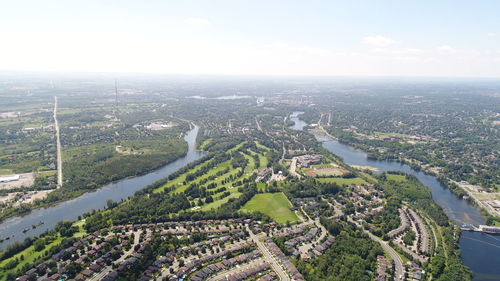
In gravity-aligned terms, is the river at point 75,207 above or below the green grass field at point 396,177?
below

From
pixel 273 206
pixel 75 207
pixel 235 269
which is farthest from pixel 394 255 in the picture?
pixel 75 207

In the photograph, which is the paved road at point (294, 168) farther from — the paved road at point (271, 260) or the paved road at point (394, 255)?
the paved road at point (271, 260)

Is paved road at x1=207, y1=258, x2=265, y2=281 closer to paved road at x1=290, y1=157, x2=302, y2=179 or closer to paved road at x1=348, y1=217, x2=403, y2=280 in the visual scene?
paved road at x1=348, y1=217, x2=403, y2=280

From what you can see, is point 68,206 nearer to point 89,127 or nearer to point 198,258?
point 198,258

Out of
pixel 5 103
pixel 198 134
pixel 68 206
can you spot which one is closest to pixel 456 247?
pixel 68 206

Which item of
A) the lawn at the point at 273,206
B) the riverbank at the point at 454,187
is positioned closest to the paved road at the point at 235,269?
the lawn at the point at 273,206

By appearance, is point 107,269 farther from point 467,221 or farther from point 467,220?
point 467,220
